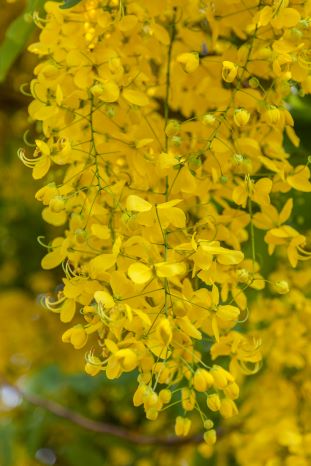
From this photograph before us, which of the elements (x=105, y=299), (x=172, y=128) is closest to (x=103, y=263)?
(x=105, y=299)

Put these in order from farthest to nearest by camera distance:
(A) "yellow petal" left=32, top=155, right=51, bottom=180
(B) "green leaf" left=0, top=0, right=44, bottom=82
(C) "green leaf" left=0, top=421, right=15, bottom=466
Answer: (C) "green leaf" left=0, top=421, right=15, bottom=466 → (B) "green leaf" left=0, top=0, right=44, bottom=82 → (A) "yellow petal" left=32, top=155, right=51, bottom=180

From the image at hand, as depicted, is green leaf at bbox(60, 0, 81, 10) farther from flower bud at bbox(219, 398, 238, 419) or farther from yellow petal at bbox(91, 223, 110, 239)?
flower bud at bbox(219, 398, 238, 419)

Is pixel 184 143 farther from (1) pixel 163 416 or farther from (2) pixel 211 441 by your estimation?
(1) pixel 163 416

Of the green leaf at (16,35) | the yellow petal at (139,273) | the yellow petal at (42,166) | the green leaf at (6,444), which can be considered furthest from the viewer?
the green leaf at (6,444)

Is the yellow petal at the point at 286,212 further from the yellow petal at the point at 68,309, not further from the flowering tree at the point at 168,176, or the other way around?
the yellow petal at the point at 68,309

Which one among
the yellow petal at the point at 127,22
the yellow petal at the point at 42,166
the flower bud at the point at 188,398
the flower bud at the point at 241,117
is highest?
the yellow petal at the point at 127,22

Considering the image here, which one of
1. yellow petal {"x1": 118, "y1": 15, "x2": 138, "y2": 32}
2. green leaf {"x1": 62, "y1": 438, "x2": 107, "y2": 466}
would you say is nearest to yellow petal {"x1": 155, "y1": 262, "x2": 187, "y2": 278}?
yellow petal {"x1": 118, "y1": 15, "x2": 138, "y2": 32}

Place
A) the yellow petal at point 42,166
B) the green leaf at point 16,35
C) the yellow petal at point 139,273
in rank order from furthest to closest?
the green leaf at point 16,35 < the yellow petal at point 42,166 < the yellow petal at point 139,273

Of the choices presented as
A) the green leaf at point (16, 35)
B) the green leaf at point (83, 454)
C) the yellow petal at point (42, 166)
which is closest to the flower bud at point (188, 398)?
the yellow petal at point (42, 166)

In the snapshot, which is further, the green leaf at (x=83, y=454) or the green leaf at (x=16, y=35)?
the green leaf at (x=83, y=454)

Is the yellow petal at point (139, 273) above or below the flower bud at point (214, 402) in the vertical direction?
above
